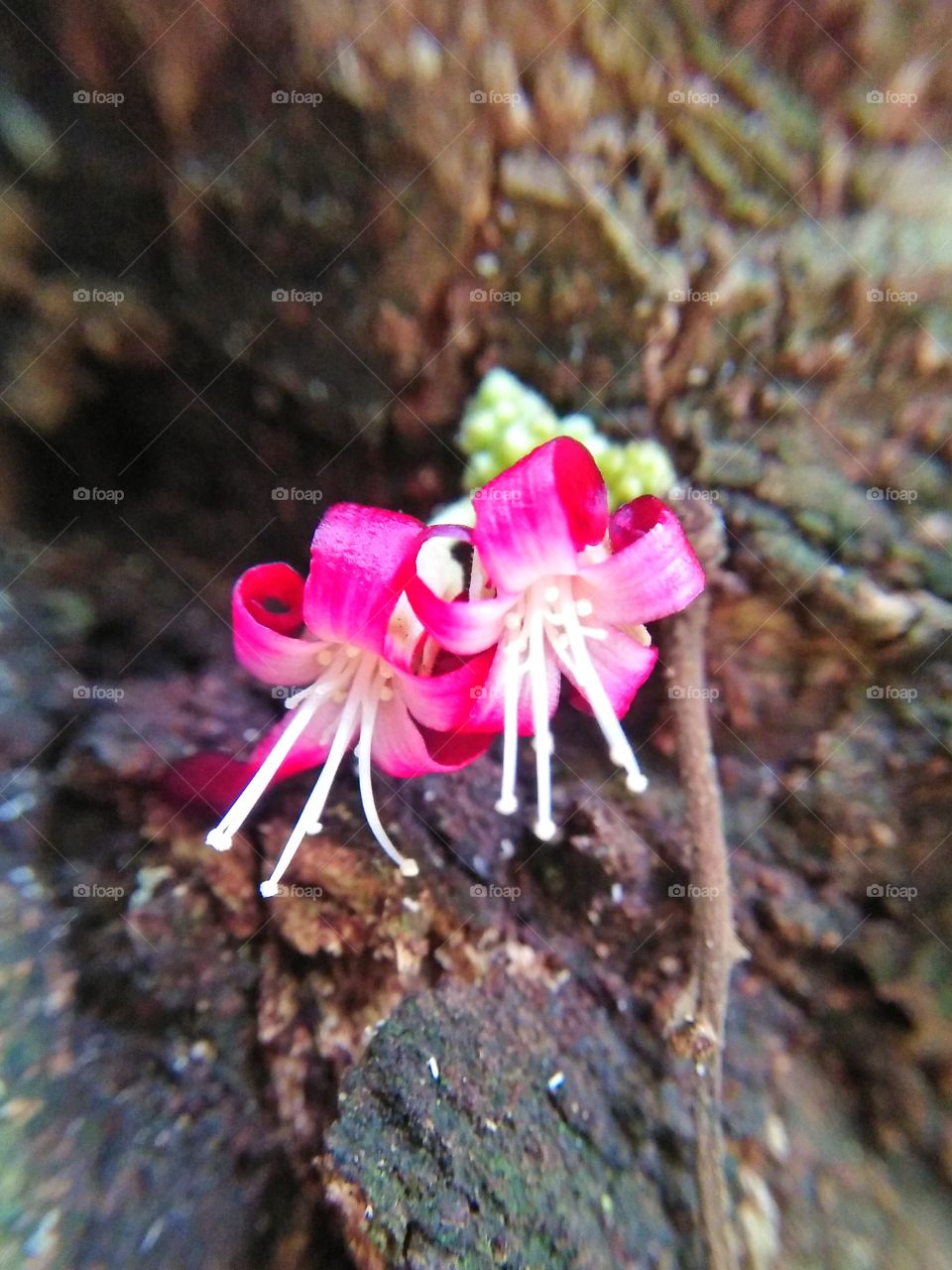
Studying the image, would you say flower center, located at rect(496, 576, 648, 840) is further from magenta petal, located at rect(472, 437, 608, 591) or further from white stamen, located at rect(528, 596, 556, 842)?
magenta petal, located at rect(472, 437, 608, 591)

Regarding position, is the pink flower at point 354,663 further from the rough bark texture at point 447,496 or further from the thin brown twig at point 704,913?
the thin brown twig at point 704,913

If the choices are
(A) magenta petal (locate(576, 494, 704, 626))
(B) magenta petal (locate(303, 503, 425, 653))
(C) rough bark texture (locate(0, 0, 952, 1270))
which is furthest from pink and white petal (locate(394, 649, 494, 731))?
(C) rough bark texture (locate(0, 0, 952, 1270))

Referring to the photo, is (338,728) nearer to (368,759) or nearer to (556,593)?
(368,759)

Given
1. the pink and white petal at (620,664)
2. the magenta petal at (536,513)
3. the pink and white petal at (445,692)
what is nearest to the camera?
the magenta petal at (536,513)

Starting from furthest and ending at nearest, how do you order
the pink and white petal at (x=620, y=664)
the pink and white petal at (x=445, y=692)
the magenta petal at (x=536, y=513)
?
the pink and white petal at (x=620, y=664), the pink and white petal at (x=445, y=692), the magenta petal at (x=536, y=513)

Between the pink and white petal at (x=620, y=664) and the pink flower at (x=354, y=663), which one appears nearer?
the pink flower at (x=354, y=663)

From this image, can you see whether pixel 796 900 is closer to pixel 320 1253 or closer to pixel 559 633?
pixel 559 633

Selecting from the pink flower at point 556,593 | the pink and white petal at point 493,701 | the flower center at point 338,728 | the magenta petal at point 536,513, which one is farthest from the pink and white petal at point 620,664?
the flower center at point 338,728

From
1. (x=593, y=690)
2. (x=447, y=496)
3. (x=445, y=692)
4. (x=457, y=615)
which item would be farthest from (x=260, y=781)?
(x=447, y=496)
